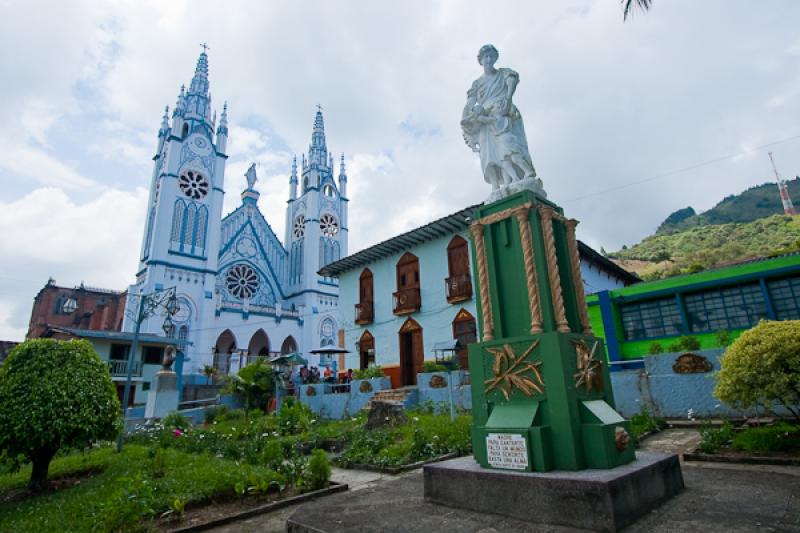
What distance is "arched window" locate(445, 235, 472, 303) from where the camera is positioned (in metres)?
16.5

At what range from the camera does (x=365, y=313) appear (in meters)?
19.7

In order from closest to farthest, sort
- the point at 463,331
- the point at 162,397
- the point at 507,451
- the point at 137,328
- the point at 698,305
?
the point at 507,451 → the point at 137,328 → the point at 162,397 → the point at 698,305 → the point at 463,331

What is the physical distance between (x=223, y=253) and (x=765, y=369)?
3283 cm

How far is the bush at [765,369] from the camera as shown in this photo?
5.43 metres

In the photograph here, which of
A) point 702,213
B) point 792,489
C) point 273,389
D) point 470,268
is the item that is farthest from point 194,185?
point 702,213

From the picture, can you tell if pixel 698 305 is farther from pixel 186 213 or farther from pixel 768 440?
pixel 186 213

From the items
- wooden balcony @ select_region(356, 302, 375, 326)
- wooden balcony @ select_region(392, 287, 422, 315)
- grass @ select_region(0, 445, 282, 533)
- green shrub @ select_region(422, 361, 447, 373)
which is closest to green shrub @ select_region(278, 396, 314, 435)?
grass @ select_region(0, 445, 282, 533)

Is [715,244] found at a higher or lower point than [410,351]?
higher

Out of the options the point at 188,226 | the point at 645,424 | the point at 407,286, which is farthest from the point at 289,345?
the point at 645,424

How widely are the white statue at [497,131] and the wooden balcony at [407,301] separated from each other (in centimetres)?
1231

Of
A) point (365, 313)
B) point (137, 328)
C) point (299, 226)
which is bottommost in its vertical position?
point (137, 328)

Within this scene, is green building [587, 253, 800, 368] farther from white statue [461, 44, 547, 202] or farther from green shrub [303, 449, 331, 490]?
green shrub [303, 449, 331, 490]

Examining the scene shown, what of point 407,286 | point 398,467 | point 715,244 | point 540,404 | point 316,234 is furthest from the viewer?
point 715,244

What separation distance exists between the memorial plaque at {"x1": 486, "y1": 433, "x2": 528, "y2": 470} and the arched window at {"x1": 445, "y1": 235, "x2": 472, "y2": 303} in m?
12.2
